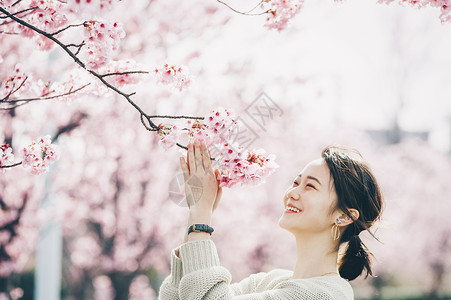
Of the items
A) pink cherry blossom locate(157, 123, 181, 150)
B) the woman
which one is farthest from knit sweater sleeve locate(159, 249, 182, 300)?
pink cherry blossom locate(157, 123, 181, 150)

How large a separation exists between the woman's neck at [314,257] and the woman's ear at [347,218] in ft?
0.23

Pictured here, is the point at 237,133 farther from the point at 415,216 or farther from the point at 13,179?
the point at 415,216

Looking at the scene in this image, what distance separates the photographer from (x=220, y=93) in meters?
6.45

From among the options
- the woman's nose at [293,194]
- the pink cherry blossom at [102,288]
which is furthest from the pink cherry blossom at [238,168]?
the pink cherry blossom at [102,288]

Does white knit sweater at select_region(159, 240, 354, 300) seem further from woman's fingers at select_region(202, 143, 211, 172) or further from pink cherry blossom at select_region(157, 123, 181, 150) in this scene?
pink cherry blossom at select_region(157, 123, 181, 150)

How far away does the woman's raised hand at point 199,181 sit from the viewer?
1.62 metres

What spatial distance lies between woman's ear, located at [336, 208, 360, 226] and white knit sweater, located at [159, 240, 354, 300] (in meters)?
0.21

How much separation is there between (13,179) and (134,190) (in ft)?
5.18

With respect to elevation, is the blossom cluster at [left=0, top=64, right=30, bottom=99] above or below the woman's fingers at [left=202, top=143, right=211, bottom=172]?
above

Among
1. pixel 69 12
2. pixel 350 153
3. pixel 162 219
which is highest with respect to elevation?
pixel 162 219

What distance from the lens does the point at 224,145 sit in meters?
1.71

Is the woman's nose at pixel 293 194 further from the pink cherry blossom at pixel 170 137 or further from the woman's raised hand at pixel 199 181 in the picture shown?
the pink cherry blossom at pixel 170 137

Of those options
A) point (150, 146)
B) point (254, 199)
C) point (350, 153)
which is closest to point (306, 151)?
point (254, 199)

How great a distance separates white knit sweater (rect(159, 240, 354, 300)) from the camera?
1.50 m
